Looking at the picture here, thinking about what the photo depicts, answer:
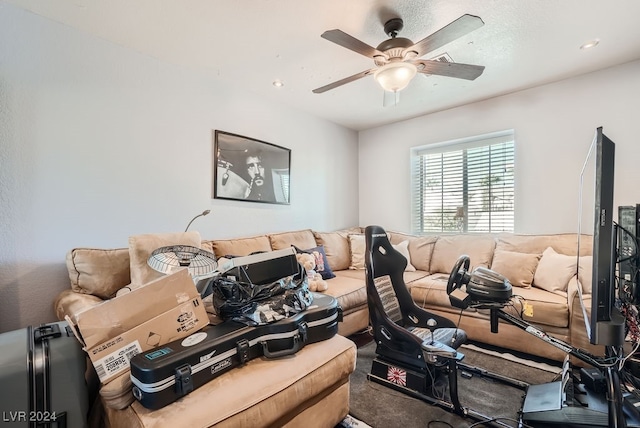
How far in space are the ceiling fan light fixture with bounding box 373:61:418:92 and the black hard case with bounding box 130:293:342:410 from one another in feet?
5.02

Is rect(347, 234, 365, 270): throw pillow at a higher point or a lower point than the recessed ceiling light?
lower

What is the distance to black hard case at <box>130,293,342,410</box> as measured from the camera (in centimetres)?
100

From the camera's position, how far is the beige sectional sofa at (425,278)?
1.65 meters

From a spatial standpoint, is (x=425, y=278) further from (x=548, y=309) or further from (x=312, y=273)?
(x=312, y=273)

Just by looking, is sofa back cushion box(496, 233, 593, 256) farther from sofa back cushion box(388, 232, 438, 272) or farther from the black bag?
the black bag

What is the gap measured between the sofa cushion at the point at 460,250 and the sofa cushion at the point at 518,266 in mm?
211

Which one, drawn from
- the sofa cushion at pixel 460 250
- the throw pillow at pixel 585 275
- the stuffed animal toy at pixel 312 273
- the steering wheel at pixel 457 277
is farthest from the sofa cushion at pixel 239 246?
the throw pillow at pixel 585 275

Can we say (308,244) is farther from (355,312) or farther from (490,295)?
(490,295)

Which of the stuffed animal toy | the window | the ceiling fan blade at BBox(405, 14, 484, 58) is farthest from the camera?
the window

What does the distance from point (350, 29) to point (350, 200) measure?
107 inches

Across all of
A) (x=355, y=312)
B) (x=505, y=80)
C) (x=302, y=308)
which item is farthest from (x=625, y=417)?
(x=505, y=80)

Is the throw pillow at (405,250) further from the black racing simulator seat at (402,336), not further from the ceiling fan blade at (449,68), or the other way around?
the ceiling fan blade at (449,68)

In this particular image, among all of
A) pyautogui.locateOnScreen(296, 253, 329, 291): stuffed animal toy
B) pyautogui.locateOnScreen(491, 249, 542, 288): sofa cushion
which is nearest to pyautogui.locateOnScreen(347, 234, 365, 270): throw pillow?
pyautogui.locateOnScreen(296, 253, 329, 291): stuffed animal toy

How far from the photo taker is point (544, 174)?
123 inches
